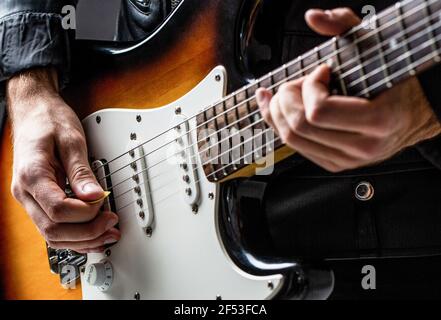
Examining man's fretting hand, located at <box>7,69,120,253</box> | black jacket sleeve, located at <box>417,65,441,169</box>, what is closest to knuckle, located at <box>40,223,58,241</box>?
man's fretting hand, located at <box>7,69,120,253</box>

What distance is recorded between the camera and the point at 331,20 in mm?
678

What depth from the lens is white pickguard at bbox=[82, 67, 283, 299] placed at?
2.90ft

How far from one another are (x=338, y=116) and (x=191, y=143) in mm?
291

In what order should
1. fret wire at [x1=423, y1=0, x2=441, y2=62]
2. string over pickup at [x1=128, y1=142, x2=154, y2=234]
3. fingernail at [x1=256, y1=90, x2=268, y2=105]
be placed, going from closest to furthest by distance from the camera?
fret wire at [x1=423, y1=0, x2=441, y2=62], fingernail at [x1=256, y1=90, x2=268, y2=105], string over pickup at [x1=128, y1=142, x2=154, y2=234]

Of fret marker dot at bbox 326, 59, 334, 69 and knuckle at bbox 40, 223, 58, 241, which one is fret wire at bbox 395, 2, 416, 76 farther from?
knuckle at bbox 40, 223, 58, 241

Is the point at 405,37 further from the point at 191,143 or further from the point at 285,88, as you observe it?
the point at 191,143

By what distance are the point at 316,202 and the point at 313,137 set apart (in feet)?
0.74

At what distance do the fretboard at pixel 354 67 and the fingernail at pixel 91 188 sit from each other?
21cm

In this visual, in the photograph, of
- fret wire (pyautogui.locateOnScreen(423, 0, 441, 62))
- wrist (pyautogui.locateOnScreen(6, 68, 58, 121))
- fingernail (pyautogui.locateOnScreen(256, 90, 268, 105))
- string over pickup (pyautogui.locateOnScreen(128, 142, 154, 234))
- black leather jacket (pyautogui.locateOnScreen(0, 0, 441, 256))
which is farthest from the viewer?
wrist (pyautogui.locateOnScreen(6, 68, 58, 121))

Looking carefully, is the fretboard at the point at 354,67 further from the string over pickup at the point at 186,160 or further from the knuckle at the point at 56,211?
the knuckle at the point at 56,211

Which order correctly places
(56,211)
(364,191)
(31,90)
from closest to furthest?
(364,191) → (56,211) → (31,90)

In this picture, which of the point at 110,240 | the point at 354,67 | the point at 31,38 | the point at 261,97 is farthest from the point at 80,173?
the point at 354,67

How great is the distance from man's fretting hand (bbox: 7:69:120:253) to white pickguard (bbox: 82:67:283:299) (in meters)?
0.03
